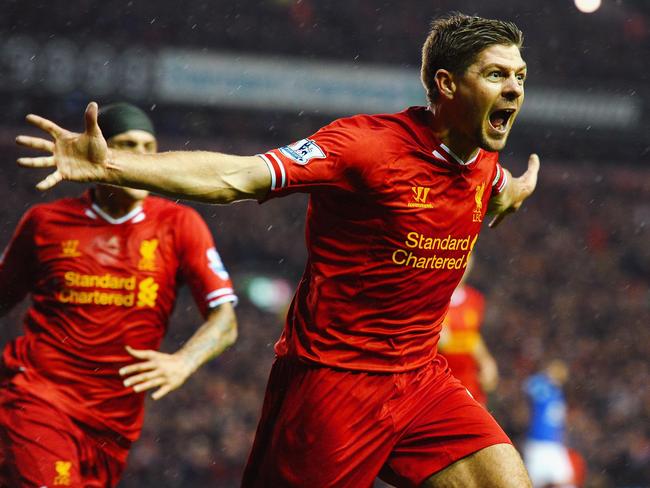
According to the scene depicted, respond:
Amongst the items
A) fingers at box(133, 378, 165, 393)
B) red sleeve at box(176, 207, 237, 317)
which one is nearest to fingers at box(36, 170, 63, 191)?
fingers at box(133, 378, 165, 393)

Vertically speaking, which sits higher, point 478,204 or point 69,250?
point 478,204

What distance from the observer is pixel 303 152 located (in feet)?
11.2

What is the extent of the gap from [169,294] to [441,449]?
1.61 meters

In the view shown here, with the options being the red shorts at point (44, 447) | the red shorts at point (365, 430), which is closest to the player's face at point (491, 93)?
the red shorts at point (365, 430)

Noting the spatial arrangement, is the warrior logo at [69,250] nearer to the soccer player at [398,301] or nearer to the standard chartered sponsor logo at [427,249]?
the soccer player at [398,301]

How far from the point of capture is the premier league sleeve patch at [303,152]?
3387 millimetres

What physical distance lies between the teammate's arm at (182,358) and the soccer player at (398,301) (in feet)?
1.57

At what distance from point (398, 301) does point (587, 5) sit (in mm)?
21152

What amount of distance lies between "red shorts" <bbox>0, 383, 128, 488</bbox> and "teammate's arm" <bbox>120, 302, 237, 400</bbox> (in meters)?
0.34

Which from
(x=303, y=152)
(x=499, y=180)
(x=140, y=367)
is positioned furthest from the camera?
(x=499, y=180)

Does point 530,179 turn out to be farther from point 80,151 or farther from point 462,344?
point 462,344

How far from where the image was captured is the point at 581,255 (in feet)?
71.5

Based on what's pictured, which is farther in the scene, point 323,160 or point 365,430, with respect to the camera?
point 365,430

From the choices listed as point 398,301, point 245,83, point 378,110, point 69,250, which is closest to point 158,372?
point 69,250
